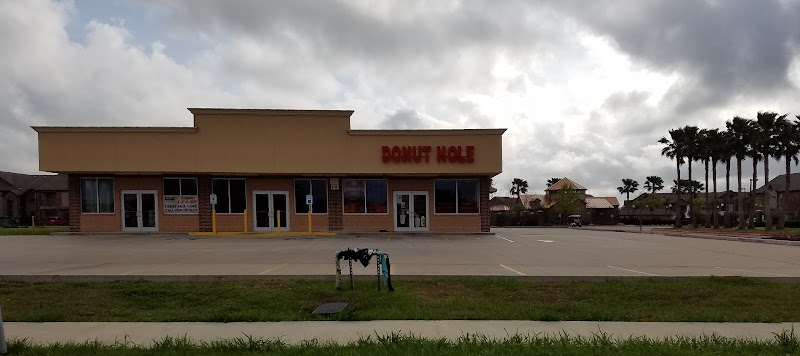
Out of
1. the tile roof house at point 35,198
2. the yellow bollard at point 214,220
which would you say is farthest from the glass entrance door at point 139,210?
the tile roof house at point 35,198

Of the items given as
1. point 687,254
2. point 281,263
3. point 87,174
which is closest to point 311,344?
point 281,263

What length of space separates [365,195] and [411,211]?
2704mm

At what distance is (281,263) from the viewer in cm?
1261

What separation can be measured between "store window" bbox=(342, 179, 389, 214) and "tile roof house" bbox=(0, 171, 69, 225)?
61.1 m

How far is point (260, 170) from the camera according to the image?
24.6 metres

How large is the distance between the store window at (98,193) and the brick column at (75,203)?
0.69ft

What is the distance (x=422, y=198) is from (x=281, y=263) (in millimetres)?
14250

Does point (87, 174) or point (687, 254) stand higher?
point (87, 174)

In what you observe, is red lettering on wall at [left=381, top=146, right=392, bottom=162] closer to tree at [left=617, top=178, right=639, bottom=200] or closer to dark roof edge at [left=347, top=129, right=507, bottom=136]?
dark roof edge at [left=347, top=129, right=507, bottom=136]

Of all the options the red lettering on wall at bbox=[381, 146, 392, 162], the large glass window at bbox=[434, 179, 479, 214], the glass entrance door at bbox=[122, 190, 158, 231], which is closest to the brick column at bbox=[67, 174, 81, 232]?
the glass entrance door at bbox=[122, 190, 158, 231]

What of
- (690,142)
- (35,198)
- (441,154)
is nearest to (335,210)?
(441,154)

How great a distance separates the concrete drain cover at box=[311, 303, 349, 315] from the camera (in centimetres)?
692

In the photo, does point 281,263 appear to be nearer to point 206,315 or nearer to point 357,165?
point 206,315

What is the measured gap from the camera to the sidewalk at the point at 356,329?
5.98 m
